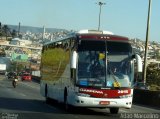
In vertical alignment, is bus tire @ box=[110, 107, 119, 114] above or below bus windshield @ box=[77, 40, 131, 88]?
below

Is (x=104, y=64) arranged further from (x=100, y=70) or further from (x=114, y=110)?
(x=114, y=110)

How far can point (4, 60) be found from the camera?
15788cm

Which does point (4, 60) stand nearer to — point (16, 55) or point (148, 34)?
point (16, 55)

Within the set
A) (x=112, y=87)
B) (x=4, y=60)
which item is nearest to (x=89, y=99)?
(x=112, y=87)

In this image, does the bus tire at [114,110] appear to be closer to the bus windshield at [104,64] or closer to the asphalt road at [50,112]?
the asphalt road at [50,112]

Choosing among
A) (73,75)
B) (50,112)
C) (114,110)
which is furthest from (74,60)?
(114,110)

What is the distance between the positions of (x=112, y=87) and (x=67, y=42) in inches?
129

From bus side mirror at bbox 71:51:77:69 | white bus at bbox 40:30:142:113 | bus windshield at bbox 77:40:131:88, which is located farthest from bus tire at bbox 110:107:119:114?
bus side mirror at bbox 71:51:77:69

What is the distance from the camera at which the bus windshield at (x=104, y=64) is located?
20.2 m

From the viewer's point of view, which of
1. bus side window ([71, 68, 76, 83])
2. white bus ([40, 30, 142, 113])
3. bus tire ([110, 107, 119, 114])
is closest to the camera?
white bus ([40, 30, 142, 113])

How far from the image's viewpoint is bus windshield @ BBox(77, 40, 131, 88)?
795 inches

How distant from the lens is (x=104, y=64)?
66.8 feet

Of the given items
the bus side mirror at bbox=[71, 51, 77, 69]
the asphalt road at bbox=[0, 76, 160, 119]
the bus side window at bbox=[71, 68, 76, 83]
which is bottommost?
the asphalt road at bbox=[0, 76, 160, 119]

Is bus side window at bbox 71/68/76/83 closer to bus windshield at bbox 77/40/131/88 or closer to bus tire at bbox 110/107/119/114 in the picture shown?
bus windshield at bbox 77/40/131/88
